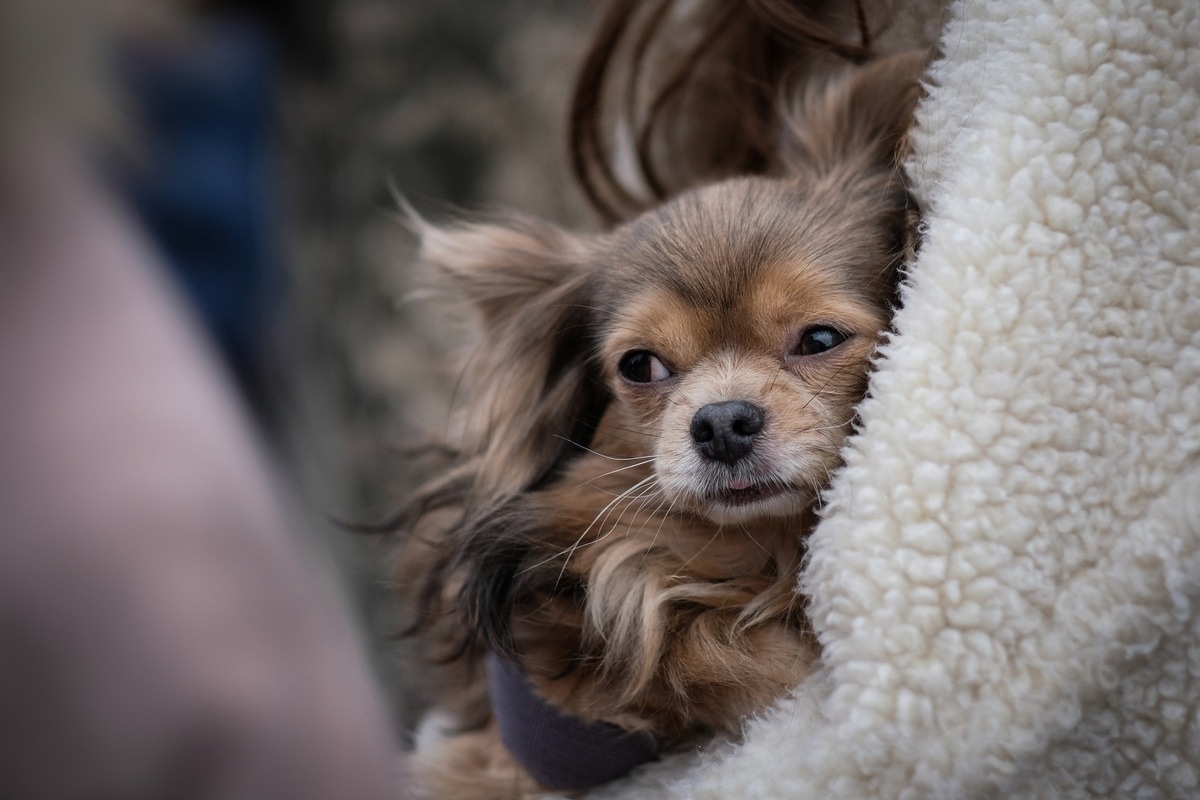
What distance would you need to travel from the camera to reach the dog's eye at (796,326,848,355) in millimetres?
1099

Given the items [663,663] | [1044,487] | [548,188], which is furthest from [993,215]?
[548,188]

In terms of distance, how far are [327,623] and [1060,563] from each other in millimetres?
658

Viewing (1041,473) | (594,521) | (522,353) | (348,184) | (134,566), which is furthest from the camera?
(348,184)

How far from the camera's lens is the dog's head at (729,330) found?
1080mm

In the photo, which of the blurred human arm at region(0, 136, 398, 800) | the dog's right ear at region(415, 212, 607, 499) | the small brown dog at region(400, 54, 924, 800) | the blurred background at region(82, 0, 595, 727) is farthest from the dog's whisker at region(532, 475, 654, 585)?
the blurred background at region(82, 0, 595, 727)

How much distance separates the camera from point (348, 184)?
9.45 feet

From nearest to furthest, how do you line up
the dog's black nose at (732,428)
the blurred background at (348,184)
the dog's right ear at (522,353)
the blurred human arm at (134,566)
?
the blurred human arm at (134,566) < the dog's black nose at (732,428) < the dog's right ear at (522,353) < the blurred background at (348,184)

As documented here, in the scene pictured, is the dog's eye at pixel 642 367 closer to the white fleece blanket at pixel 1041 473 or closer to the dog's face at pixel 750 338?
the dog's face at pixel 750 338

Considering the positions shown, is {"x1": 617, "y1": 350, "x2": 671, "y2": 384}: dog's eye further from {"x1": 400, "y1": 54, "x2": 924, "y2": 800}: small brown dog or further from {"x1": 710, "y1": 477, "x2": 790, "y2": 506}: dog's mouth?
{"x1": 710, "y1": 477, "x2": 790, "y2": 506}: dog's mouth

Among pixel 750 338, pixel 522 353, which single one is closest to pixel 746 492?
pixel 750 338

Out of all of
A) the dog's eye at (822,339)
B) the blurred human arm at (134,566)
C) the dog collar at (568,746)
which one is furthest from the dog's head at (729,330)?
the blurred human arm at (134,566)

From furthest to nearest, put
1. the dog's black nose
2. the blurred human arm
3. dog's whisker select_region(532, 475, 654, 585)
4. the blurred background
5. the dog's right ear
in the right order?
the blurred background < the dog's right ear < dog's whisker select_region(532, 475, 654, 585) < the dog's black nose < the blurred human arm

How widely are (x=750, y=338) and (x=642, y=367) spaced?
160 mm

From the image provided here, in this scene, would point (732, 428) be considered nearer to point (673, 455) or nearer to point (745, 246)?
point (673, 455)
